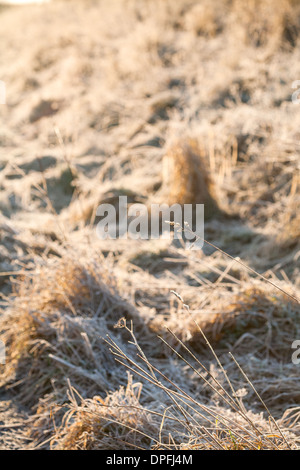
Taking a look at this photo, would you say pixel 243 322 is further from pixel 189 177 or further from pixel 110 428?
pixel 189 177

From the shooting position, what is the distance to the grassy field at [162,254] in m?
1.67

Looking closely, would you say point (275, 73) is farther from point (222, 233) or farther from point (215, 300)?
point (215, 300)

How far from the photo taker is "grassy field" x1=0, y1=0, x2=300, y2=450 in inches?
65.7

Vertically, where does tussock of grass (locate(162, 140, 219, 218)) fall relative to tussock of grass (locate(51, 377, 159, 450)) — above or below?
above

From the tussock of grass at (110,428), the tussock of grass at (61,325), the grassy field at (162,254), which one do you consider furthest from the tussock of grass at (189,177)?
the tussock of grass at (110,428)

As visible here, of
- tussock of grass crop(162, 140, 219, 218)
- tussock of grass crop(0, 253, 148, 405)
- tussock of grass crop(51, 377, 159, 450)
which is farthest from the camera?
tussock of grass crop(162, 140, 219, 218)

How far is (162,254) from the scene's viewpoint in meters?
3.24

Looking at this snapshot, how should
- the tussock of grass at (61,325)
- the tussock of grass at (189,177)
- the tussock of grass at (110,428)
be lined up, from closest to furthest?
the tussock of grass at (110,428) < the tussock of grass at (61,325) < the tussock of grass at (189,177)

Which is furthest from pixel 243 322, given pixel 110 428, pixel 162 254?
pixel 162 254

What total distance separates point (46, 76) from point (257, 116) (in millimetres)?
7420

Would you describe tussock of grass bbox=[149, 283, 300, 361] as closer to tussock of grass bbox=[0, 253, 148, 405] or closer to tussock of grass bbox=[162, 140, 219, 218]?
tussock of grass bbox=[0, 253, 148, 405]

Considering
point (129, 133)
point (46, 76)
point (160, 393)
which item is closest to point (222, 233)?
point (160, 393)

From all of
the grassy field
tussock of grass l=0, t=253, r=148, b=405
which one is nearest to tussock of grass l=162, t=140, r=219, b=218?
the grassy field

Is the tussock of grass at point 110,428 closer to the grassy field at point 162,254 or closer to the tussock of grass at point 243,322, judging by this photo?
the grassy field at point 162,254
